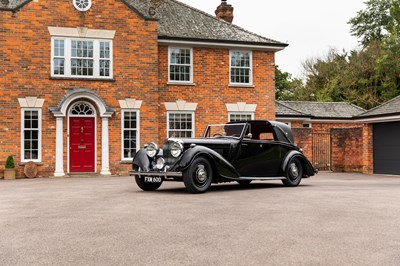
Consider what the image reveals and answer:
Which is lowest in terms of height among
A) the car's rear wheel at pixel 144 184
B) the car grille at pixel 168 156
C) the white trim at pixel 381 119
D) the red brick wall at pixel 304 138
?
the car's rear wheel at pixel 144 184

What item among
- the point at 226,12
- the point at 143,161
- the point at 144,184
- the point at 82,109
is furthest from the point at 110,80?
the point at 143,161

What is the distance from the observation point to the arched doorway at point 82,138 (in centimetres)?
1911

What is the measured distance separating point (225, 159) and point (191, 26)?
11871 millimetres

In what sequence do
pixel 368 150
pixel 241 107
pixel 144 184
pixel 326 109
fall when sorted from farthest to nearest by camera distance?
pixel 326 109, pixel 241 107, pixel 368 150, pixel 144 184

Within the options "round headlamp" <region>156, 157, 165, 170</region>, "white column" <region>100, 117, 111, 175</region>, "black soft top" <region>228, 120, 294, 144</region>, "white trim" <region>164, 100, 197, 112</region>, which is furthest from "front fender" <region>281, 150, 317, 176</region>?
"white column" <region>100, 117, 111, 175</region>

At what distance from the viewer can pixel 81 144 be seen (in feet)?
63.1

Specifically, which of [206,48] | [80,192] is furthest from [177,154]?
[206,48]

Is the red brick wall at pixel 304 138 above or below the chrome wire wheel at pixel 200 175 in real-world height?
above

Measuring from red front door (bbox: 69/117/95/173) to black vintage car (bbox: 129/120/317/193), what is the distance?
24.1 feet

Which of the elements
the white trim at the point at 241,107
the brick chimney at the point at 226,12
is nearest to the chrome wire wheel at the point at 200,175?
the white trim at the point at 241,107

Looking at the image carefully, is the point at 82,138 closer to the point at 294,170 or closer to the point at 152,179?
the point at 152,179

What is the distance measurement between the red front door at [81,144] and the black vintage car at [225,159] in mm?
7358

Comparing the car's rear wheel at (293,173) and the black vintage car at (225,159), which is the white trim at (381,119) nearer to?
the black vintage car at (225,159)

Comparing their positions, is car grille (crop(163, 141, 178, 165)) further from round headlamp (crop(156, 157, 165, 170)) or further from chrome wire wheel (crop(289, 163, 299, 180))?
chrome wire wheel (crop(289, 163, 299, 180))
